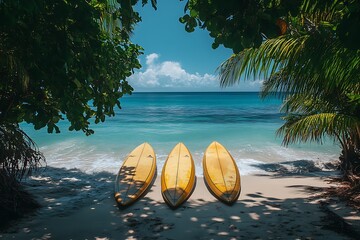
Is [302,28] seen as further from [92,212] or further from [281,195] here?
[92,212]

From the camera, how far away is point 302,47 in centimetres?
373

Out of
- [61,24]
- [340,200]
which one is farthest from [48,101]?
[340,200]

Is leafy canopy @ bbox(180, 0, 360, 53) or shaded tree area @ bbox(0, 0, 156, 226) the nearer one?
leafy canopy @ bbox(180, 0, 360, 53)

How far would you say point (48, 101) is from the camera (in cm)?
451

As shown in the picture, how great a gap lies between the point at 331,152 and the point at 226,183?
7.67 meters

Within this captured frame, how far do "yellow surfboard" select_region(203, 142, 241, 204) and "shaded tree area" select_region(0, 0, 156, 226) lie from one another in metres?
2.59

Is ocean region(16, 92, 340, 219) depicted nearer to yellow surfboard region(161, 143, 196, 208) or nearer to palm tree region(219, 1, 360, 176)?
yellow surfboard region(161, 143, 196, 208)

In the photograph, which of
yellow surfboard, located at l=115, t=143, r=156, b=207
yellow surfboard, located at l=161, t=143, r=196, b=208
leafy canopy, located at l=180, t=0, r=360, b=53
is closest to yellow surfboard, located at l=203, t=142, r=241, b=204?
yellow surfboard, located at l=161, t=143, r=196, b=208

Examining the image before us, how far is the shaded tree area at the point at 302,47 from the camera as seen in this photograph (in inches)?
84.9

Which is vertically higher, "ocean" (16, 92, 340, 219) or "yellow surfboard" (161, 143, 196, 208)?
"yellow surfboard" (161, 143, 196, 208)

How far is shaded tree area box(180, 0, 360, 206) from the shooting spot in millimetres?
2156

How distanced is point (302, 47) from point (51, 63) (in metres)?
3.06

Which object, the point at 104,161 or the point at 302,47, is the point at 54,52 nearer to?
the point at 302,47

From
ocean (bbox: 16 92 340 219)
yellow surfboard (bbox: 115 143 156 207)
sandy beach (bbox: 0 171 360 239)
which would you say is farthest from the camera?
ocean (bbox: 16 92 340 219)
